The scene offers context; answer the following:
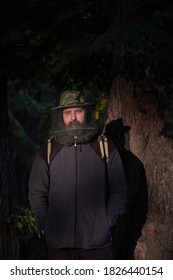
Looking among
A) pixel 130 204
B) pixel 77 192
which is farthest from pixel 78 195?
pixel 130 204

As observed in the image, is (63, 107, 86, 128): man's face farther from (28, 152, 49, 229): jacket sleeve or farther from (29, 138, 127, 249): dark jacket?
(28, 152, 49, 229): jacket sleeve

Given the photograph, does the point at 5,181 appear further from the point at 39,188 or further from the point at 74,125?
the point at 74,125

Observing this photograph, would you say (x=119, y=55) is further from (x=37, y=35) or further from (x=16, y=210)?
(x=16, y=210)

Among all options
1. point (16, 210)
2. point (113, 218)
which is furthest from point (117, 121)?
point (16, 210)

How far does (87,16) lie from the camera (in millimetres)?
7965

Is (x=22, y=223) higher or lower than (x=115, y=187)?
lower

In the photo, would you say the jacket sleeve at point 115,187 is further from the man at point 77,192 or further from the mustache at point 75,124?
the mustache at point 75,124

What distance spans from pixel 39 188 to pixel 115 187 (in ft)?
2.25

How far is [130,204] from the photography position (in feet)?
23.5

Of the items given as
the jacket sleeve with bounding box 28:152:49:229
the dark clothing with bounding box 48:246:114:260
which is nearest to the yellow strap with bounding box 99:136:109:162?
the jacket sleeve with bounding box 28:152:49:229

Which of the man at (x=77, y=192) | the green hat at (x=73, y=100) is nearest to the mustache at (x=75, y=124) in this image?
the man at (x=77, y=192)

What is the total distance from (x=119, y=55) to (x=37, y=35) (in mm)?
1355

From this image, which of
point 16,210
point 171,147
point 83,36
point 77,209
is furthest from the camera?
point 16,210

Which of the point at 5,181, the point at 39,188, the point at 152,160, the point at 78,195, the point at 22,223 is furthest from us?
the point at 5,181
